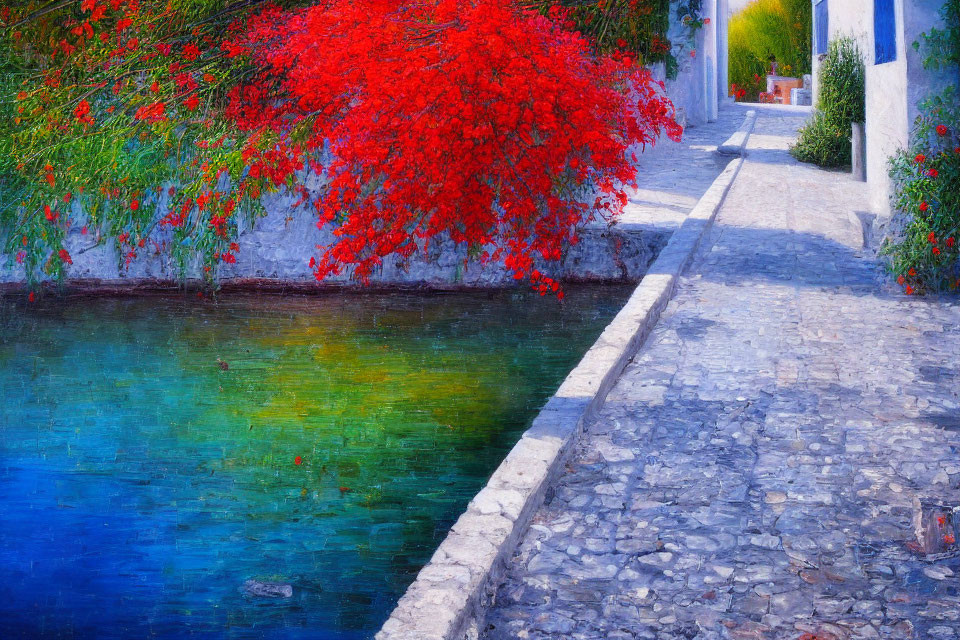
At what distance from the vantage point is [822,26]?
705 inches

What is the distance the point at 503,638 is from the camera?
3.19 meters

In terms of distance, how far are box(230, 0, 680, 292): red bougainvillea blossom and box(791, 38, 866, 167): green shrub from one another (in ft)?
14.9

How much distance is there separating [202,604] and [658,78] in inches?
581

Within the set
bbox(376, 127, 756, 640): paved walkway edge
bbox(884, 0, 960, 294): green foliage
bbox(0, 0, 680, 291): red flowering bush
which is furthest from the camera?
bbox(0, 0, 680, 291): red flowering bush

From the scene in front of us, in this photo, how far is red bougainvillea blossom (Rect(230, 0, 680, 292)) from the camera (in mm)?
9945

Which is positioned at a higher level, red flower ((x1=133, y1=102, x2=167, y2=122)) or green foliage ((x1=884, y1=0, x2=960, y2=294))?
red flower ((x1=133, y1=102, x2=167, y2=122))

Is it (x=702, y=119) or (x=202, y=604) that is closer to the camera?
(x=202, y=604)

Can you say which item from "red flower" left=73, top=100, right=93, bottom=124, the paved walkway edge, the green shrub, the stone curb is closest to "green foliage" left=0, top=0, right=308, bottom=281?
"red flower" left=73, top=100, right=93, bottom=124

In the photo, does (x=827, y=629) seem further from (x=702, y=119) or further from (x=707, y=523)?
(x=702, y=119)

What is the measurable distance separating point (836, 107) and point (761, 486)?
12.5 meters

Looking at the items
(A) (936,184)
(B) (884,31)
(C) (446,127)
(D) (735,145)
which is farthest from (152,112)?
(D) (735,145)

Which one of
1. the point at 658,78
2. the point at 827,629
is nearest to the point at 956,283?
the point at 827,629

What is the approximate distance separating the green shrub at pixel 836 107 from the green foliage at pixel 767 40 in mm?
18055

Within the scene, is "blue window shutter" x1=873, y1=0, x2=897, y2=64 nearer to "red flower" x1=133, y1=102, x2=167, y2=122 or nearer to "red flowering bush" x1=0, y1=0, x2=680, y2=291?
"red flowering bush" x1=0, y1=0, x2=680, y2=291
